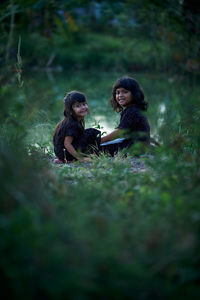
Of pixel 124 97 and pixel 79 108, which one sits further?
pixel 124 97

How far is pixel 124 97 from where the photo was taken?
4.91m

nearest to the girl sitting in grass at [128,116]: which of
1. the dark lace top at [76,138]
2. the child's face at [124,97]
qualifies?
the child's face at [124,97]

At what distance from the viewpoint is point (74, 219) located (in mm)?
1881

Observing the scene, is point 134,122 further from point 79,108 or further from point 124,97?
point 79,108

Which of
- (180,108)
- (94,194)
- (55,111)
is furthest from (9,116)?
(180,108)

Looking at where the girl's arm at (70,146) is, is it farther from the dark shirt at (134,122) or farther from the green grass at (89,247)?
the green grass at (89,247)

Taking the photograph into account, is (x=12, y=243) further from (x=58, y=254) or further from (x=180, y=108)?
(x=180, y=108)

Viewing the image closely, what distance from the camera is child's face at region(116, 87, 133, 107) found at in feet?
16.0

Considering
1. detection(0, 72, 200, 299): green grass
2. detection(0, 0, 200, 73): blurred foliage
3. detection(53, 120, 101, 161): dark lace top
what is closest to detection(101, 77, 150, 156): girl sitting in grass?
detection(53, 120, 101, 161): dark lace top

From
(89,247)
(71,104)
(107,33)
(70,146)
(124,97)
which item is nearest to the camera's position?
(89,247)

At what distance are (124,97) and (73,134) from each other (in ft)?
2.61

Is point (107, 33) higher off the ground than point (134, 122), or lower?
higher

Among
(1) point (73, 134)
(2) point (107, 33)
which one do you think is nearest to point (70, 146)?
(1) point (73, 134)

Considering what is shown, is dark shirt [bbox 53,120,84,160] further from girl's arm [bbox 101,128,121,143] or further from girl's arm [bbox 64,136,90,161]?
girl's arm [bbox 101,128,121,143]
